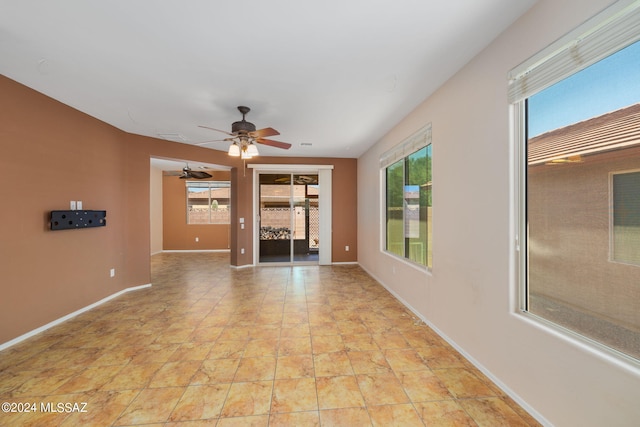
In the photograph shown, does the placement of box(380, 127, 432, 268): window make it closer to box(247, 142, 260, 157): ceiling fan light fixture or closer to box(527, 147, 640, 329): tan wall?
box(527, 147, 640, 329): tan wall

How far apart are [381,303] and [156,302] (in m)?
3.41

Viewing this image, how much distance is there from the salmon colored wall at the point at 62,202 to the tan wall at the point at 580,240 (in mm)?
4759

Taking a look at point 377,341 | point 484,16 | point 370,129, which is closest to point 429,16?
point 484,16

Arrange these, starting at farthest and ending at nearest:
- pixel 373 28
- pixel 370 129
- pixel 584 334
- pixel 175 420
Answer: pixel 370 129
pixel 373 28
pixel 175 420
pixel 584 334

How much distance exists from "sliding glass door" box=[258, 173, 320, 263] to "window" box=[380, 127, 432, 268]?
2423mm

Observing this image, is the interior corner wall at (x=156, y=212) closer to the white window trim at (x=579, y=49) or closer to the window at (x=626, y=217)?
the white window trim at (x=579, y=49)

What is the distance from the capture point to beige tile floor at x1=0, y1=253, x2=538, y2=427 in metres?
1.76

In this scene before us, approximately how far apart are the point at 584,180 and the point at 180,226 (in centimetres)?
945

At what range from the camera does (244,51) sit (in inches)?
88.7

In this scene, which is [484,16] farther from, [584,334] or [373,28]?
[584,334]

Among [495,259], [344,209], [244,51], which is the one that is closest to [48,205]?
[244,51]

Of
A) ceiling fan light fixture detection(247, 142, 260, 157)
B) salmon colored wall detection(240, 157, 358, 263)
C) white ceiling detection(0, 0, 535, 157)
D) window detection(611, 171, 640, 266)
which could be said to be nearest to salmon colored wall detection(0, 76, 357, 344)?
white ceiling detection(0, 0, 535, 157)

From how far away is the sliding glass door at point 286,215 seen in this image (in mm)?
6625

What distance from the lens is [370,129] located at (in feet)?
14.3
